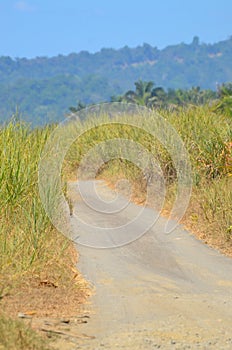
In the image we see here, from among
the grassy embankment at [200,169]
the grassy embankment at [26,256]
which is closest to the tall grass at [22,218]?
the grassy embankment at [26,256]

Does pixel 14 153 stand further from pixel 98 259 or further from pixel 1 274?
pixel 1 274

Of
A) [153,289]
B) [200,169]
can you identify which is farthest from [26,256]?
[200,169]

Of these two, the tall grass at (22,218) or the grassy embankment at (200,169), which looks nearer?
the tall grass at (22,218)

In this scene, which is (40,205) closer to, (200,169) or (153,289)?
(153,289)

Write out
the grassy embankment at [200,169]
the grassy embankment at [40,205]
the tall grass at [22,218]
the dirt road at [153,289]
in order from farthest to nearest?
the grassy embankment at [200,169], the tall grass at [22,218], the grassy embankment at [40,205], the dirt road at [153,289]

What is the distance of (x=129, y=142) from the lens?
1497 centimetres

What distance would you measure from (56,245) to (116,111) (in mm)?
11062

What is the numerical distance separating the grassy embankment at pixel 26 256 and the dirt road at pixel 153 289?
0.99ft

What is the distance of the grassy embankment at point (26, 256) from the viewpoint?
19.9 feet

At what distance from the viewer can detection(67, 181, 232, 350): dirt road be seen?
224 inches

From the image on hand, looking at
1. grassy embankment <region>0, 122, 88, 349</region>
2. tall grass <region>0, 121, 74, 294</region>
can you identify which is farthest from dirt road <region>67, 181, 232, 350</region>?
tall grass <region>0, 121, 74, 294</region>

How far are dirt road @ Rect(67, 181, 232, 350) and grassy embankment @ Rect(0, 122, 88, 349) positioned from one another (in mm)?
301

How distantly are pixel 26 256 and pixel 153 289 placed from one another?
4.14ft

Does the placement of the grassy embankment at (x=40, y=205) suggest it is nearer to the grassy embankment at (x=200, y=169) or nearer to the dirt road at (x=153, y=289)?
the grassy embankment at (x=200, y=169)
